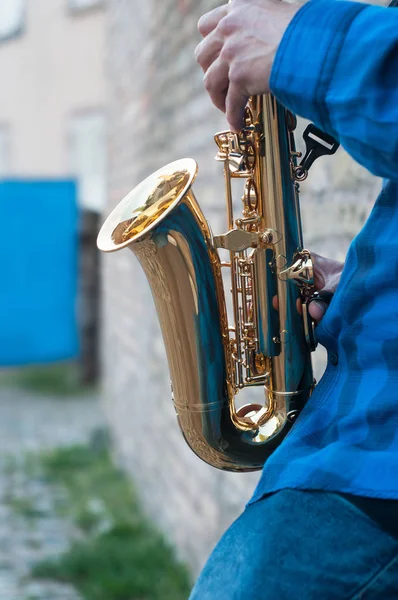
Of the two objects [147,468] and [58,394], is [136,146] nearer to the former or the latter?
[147,468]

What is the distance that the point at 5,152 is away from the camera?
17.2 m

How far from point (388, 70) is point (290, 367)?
0.62 metres

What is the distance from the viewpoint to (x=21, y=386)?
8336 millimetres

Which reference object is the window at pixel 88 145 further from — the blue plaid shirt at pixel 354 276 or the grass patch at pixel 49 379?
the blue plaid shirt at pixel 354 276

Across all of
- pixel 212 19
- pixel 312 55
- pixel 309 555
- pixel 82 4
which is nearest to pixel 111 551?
pixel 309 555

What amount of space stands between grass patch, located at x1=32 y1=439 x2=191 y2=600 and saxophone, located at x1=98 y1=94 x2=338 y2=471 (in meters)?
2.25

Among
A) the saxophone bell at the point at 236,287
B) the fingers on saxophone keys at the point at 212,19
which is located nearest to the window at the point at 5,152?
the saxophone bell at the point at 236,287

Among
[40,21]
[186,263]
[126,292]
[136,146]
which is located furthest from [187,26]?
[40,21]

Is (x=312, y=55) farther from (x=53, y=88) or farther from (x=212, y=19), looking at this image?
(x=53, y=88)

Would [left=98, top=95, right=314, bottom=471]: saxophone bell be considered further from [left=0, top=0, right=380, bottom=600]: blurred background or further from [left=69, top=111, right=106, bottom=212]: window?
[left=69, top=111, right=106, bottom=212]: window

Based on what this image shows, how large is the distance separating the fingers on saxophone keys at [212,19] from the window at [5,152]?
53.5 feet

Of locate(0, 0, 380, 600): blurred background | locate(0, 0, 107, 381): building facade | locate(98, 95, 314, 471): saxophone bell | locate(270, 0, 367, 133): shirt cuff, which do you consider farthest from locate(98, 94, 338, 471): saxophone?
locate(0, 0, 107, 381): building facade

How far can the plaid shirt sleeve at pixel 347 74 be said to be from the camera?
106cm

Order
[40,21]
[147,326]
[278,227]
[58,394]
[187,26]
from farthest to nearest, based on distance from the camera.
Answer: [40,21]
[58,394]
[147,326]
[187,26]
[278,227]
